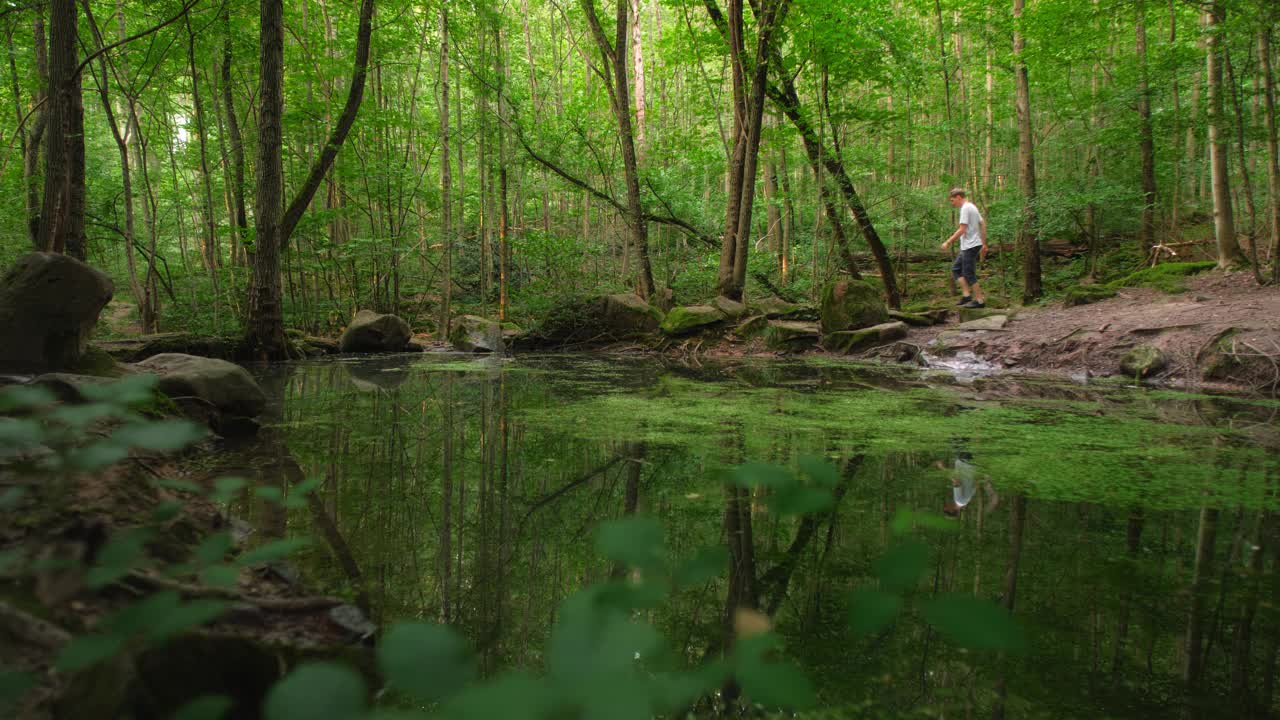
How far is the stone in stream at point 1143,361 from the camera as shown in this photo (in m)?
5.05

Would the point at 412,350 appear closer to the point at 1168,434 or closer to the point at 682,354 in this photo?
the point at 682,354

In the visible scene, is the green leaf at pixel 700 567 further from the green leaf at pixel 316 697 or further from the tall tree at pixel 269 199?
the tall tree at pixel 269 199

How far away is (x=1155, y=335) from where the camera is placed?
5406 millimetres

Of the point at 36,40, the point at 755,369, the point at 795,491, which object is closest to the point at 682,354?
the point at 755,369

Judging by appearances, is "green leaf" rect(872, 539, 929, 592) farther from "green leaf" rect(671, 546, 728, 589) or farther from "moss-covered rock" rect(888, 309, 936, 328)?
"moss-covered rock" rect(888, 309, 936, 328)

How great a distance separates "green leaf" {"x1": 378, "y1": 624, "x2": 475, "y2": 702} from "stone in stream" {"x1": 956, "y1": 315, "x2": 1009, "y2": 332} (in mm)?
7894

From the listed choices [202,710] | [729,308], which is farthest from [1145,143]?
[202,710]

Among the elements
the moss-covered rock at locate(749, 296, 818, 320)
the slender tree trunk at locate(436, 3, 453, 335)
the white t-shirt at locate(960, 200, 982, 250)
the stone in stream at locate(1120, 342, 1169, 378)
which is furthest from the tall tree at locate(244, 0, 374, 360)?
the stone in stream at locate(1120, 342, 1169, 378)

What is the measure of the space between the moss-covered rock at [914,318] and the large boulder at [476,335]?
5.79 metres

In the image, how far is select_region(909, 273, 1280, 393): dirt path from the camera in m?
4.63

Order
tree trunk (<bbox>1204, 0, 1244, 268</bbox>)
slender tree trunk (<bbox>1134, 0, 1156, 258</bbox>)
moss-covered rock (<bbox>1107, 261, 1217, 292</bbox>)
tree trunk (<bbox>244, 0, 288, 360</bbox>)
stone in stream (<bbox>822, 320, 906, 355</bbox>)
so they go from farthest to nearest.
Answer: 1. slender tree trunk (<bbox>1134, 0, 1156, 258</bbox>)
2. moss-covered rock (<bbox>1107, 261, 1217, 292</bbox>)
3. stone in stream (<bbox>822, 320, 906, 355</bbox>)
4. tree trunk (<bbox>1204, 0, 1244, 268</bbox>)
5. tree trunk (<bbox>244, 0, 288, 360</bbox>)

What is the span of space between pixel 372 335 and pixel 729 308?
5.37m

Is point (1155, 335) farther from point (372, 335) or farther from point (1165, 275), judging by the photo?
point (372, 335)

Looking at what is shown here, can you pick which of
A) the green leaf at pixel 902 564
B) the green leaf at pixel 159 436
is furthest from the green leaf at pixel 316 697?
the green leaf at pixel 902 564
